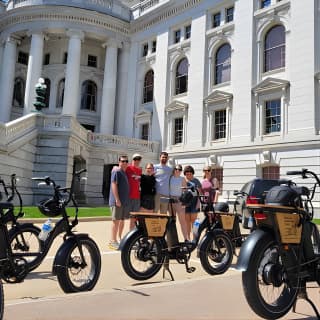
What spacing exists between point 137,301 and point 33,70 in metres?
31.2

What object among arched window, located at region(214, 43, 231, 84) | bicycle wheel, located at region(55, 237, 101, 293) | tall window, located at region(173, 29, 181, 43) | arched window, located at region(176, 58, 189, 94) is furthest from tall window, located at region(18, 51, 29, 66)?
bicycle wheel, located at region(55, 237, 101, 293)

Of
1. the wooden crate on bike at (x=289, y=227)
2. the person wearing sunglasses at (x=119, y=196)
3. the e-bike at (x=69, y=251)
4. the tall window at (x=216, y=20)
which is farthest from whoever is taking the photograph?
the tall window at (x=216, y=20)

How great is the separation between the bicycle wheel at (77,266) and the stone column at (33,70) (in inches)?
1136

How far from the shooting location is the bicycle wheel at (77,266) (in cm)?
509

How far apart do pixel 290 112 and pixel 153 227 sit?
19.1 meters

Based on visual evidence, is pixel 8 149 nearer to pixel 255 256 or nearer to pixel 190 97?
pixel 190 97

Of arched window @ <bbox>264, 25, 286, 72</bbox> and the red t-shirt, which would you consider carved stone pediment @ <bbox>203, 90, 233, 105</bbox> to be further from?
the red t-shirt

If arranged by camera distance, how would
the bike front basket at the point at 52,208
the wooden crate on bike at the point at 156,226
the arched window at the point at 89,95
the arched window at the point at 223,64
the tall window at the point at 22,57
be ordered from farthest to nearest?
the tall window at the point at 22,57
the arched window at the point at 89,95
the arched window at the point at 223,64
the wooden crate on bike at the point at 156,226
the bike front basket at the point at 52,208

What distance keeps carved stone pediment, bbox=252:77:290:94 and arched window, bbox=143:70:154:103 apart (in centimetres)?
1096

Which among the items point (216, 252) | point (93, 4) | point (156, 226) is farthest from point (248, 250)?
point (93, 4)

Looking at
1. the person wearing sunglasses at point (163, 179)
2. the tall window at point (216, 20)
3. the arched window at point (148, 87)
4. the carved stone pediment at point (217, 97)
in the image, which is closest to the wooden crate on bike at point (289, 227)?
the person wearing sunglasses at point (163, 179)

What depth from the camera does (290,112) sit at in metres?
23.2

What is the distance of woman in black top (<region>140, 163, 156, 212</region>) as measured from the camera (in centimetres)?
890

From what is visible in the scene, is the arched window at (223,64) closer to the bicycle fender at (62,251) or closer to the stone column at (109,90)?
the stone column at (109,90)
